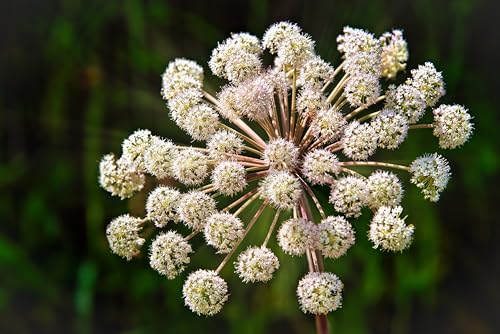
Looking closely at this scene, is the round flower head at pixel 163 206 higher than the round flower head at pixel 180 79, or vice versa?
the round flower head at pixel 180 79

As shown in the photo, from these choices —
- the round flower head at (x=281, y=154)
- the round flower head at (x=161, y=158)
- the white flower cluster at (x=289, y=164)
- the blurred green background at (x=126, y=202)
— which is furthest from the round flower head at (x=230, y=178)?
the blurred green background at (x=126, y=202)

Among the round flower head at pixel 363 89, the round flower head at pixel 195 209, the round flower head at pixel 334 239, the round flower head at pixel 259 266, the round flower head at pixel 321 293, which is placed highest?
the round flower head at pixel 363 89

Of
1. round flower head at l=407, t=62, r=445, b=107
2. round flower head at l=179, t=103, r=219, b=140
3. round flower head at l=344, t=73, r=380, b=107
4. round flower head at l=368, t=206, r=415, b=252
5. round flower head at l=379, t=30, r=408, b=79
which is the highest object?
round flower head at l=379, t=30, r=408, b=79

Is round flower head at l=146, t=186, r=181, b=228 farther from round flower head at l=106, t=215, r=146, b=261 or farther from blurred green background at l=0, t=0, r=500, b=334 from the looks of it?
blurred green background at l=0, t=0, r=500, b=334

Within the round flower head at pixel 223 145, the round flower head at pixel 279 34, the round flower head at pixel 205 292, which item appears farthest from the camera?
the round flower head at pixel 279 34

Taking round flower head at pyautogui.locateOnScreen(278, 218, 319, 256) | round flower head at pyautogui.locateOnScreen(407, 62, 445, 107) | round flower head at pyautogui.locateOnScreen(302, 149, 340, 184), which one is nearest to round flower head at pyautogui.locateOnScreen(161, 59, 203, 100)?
round flower head at pyautogui.locateOnScreen(302, 149, 340, 184)

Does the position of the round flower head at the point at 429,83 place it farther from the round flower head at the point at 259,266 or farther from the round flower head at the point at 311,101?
the round flower head at the point at 259,266
